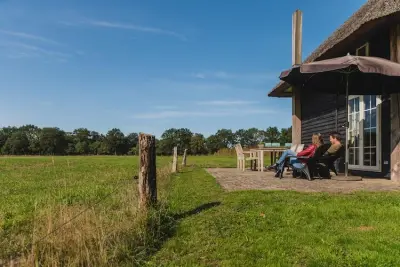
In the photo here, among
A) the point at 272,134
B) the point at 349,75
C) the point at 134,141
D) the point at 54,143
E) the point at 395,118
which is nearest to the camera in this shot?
the point at 395,118

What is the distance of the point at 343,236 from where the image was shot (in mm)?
3711

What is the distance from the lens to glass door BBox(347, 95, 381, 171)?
9149mm

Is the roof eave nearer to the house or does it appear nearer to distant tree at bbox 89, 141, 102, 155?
the house

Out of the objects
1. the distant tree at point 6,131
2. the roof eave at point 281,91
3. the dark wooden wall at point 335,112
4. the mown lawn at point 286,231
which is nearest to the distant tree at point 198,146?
the distant tree at point 6,131

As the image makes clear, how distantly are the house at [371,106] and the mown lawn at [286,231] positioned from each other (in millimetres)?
3068

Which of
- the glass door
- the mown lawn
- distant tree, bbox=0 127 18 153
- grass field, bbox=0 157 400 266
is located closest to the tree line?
distant tree, bbox=0 127 18 153

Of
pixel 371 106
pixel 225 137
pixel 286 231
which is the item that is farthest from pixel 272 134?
pixel 286 231

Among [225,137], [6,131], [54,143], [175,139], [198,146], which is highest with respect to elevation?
[6,131]

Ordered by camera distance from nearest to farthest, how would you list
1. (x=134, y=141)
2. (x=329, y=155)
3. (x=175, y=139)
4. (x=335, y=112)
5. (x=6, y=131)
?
1. (x=329, y=155)
2. (x=335, y=112)
3. (x=175, y=139)
4. (x=134, y=141)
5. (x=6, y=131)

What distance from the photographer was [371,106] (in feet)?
30.9

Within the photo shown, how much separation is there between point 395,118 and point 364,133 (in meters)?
2.12

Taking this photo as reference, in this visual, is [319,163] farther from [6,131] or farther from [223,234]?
[6,131]

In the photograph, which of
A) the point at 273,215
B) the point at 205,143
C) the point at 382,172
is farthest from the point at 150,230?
the point at 205,143

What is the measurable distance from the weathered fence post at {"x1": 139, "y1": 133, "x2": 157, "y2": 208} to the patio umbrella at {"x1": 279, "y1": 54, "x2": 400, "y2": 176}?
4151mm
